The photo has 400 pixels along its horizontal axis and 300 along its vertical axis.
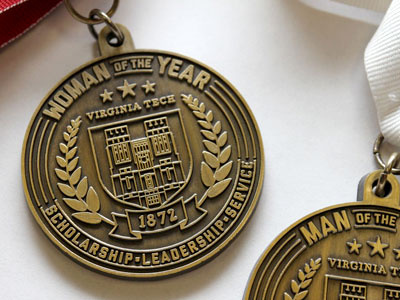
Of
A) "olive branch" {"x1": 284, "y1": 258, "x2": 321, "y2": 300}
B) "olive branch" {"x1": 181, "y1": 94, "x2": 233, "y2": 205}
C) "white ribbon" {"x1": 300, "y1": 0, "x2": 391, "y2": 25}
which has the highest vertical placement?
"white ribbon" {"x1": 300, "y1": 0, "x2": 391, "y2": 25}

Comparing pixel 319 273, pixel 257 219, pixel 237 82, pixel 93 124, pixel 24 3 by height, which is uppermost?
pixel 24 3

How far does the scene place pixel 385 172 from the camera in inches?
57.6

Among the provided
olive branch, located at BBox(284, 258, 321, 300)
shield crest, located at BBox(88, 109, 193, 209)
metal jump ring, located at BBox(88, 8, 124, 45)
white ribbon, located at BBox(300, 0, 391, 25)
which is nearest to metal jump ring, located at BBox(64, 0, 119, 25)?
metal jump ring, located at BBox(88, 8, 124, 45)

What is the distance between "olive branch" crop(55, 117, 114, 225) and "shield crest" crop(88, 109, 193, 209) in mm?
43

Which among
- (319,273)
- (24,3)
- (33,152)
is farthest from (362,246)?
(24,3)

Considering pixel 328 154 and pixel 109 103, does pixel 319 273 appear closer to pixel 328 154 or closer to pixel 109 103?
pixel 328 154

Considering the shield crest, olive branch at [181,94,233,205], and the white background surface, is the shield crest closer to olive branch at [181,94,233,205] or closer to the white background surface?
olive branch at [181,94,233,205]

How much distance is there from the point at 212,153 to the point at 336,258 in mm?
404

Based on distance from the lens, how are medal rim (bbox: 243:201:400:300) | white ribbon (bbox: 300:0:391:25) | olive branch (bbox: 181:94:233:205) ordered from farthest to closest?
white ribbon (bbox: 300:0:391:25) < olive branch (bbox: 181:94:233:205) < medal rim (bbox: 243:201:400:300)

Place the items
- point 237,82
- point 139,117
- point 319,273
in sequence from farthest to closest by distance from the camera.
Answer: point 237,82
point 139,117
point 319,273

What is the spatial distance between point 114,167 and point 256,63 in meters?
0.51

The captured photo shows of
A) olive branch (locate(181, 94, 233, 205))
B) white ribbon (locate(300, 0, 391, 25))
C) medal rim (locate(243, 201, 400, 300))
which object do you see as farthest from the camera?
white ribbon (locate(300, 0, 391, 25))

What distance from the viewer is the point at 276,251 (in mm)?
1366

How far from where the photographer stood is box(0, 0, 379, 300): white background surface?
4.56 feet
